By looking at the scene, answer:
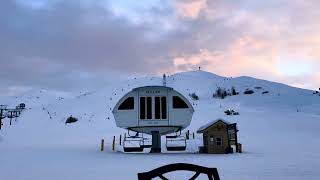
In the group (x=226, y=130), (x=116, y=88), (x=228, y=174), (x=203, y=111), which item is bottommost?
(x=228, y=174)

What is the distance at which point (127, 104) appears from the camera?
27719 mm

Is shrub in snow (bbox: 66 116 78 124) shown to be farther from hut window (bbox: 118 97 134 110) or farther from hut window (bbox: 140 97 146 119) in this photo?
hut window (bbox: 140 97 146 119)

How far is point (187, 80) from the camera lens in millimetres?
85375

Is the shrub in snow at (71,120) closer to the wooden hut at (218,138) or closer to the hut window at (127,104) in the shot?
the hut window at (127,104)

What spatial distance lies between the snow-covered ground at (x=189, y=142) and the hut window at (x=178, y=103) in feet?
10.6

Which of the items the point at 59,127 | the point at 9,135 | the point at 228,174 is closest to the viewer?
the point at 228,174

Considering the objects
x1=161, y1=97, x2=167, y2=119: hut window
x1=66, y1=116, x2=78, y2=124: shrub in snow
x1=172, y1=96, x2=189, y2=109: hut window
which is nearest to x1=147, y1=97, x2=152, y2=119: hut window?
x1=161, y1=97, x2=167, y2=119: hut window

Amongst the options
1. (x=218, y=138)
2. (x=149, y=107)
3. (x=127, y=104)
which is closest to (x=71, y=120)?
(x=127, y=104)

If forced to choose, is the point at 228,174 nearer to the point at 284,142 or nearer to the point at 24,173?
the point at 24,173

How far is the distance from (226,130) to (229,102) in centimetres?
2977

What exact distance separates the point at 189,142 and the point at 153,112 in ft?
19.6

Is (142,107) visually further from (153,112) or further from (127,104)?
(127,104)

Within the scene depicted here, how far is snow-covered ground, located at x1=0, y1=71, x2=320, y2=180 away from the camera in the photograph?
15.2 metres

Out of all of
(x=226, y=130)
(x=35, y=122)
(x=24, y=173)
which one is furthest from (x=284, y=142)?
(x=35, y=122)
